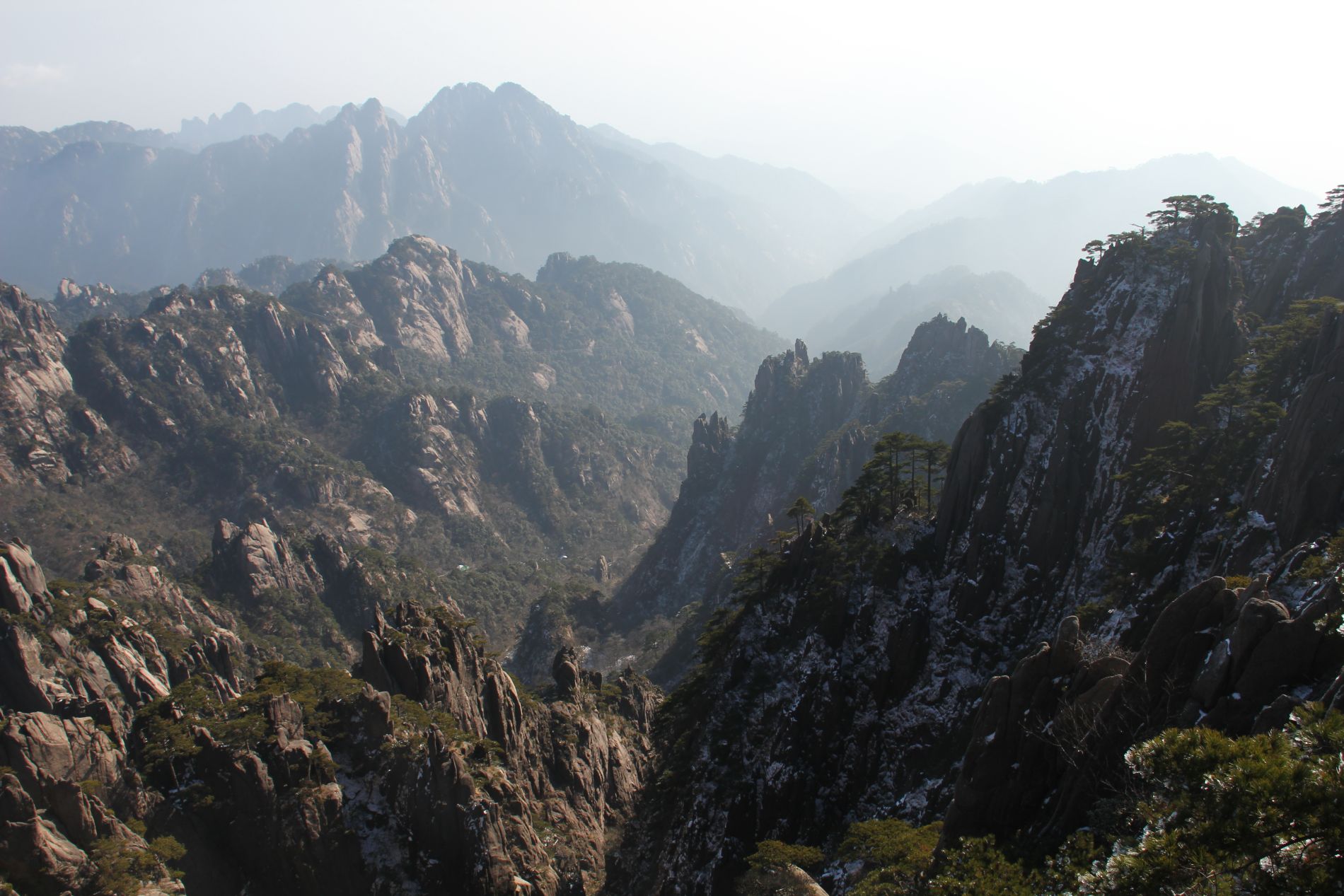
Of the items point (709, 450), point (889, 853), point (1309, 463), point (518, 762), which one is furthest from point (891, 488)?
point (709, 450)

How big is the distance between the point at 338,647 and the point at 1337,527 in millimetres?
96588

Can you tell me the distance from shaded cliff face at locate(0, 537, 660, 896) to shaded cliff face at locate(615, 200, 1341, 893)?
344 inches

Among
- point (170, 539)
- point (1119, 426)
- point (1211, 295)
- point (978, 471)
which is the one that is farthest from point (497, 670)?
point (170, 539)

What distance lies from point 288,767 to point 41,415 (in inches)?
4819

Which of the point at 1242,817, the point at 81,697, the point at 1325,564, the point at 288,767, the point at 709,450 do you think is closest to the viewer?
the point at 1242,817

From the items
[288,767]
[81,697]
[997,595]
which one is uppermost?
[997,595]

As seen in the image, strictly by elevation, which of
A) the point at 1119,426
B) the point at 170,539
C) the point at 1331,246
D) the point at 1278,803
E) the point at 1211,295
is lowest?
the point at 170,539

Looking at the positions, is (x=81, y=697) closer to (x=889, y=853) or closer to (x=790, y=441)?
(x=889, y=853)

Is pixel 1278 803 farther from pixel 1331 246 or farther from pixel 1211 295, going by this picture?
pixel 1331 246

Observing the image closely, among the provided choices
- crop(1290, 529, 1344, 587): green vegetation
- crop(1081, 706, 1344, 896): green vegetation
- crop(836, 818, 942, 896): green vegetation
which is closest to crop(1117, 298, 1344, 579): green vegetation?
crop(1290, 529, 1344, 587): green vegetation

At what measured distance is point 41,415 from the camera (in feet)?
423

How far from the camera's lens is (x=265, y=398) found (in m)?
166

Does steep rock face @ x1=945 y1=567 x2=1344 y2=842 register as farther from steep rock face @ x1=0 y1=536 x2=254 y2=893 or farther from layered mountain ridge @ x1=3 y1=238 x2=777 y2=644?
layered mountain ridge @ x1=3 y1=238 x2=777 y2=644

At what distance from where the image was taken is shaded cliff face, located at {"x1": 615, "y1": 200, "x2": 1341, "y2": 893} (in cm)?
3150
